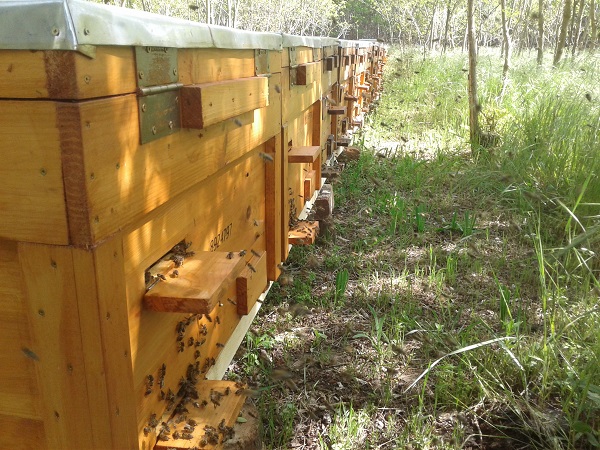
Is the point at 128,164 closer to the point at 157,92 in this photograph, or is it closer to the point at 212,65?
the point at 157,92

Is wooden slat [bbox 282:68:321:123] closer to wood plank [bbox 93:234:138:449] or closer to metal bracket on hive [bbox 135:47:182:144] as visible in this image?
metal bracket on hive [bbox 135:47:182:144]

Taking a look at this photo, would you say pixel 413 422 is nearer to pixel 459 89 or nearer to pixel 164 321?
pixel 164 321

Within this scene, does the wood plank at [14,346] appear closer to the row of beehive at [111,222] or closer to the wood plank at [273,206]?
the row of beehive at [111,222]

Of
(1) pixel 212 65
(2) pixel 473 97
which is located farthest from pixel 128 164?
(2) pixel 473 97

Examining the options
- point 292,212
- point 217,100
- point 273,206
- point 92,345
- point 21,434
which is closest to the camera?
point 92,345

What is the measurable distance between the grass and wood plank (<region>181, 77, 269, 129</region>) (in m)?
1.25

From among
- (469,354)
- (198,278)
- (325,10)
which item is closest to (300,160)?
(469,354)

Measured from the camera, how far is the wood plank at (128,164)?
3.67ft

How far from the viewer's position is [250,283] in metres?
2.32

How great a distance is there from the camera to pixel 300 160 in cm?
340

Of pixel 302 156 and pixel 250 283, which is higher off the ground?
pixel 302 156

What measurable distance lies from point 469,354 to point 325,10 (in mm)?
41642

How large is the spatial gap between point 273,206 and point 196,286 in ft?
4.47

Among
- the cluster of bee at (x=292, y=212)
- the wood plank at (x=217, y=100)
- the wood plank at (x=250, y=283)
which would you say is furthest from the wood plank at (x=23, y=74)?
the cluster of bee at (x=292, y=212)
